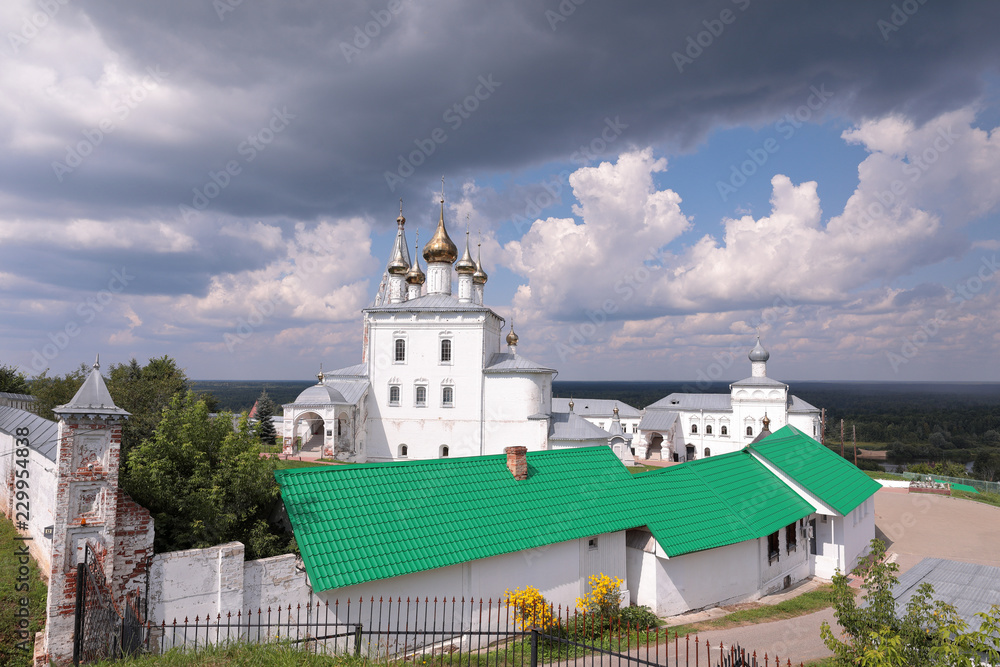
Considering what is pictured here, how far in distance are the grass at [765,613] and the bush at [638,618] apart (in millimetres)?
407

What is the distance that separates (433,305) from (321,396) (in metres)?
8.75

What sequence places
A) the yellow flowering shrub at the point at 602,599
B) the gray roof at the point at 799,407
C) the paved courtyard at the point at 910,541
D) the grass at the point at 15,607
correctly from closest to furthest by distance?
the grass at the point at 15,607
the paved courtyard at the point at 910,541
the yellow flowering shrub at the point at 602,599
the gray roof at the point at 799,407

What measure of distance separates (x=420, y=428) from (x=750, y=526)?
73.8 ft

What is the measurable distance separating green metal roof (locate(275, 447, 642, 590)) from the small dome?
2148 cm

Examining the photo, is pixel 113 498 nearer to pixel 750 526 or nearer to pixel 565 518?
pixel 565 518

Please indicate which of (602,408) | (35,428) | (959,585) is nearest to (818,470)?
(959,585)

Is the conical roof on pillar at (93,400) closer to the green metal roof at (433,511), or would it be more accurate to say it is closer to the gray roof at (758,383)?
the green metal roof at (433,511)

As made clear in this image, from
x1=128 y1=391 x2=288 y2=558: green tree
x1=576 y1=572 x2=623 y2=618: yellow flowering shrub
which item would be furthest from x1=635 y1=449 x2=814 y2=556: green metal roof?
x1=128 y1=391 x2=288 y2=558: green tree

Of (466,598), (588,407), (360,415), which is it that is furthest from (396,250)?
(466,598)

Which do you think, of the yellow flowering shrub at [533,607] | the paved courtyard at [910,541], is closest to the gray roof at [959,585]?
the paved courtyard at [910,541]

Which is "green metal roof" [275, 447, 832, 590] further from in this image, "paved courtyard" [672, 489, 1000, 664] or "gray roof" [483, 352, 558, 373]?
"gray roof" [483, 352, 558, 373]

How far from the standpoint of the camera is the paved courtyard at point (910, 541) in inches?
418

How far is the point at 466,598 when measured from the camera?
10.3 metres

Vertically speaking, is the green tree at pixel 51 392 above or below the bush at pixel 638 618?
above
